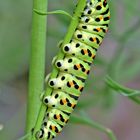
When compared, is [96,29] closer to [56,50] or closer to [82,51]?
[82,51]

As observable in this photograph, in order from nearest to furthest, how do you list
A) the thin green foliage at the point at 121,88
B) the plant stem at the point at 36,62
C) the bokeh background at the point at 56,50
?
the plant stem at the point at 36,62 → the thin green foliage at the point at 121,88 → the bokeh background at the point at 56,50

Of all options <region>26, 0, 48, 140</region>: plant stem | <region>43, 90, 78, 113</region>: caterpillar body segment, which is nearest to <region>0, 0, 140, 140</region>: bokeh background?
<region>43, 90, 78, 113</region>: caterpillar body segment

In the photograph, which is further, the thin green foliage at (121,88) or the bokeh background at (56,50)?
the bokeh background at (56,50)

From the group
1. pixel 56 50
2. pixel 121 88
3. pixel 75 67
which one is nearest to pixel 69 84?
pixel 75 67

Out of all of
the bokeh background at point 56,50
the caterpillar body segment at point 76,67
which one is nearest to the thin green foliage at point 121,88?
the caterpillar body segment at point 76,67

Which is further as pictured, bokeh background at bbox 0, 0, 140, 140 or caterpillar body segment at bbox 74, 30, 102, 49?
bokeh background at bbox 0, 0, 140, 140

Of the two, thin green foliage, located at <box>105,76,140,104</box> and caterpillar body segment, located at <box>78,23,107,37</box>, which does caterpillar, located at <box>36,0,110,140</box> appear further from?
thin green foliage, located at <box>105,76,140,104</box>

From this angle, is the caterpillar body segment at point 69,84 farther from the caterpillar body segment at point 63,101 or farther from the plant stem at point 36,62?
the plant stem at point 36,62
